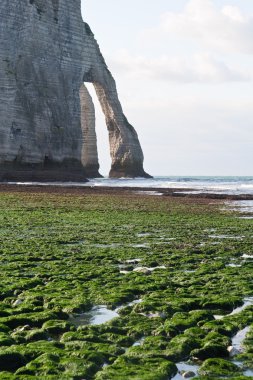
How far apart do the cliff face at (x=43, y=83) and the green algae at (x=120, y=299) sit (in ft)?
145

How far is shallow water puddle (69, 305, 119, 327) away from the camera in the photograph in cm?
812

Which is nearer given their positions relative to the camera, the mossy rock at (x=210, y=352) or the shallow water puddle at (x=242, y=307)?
the mossy rock at (x=210, y=352)

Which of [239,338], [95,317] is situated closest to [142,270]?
[95,317]

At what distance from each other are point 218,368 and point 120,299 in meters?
3.39

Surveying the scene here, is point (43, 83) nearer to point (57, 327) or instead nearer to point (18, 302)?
point (18, 302)

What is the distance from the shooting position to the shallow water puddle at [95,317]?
320 inches

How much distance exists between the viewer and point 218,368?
6027mm

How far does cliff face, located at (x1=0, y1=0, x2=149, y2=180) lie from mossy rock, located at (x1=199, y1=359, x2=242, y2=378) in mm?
54616

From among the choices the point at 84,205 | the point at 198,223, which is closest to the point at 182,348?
the point at 198,223

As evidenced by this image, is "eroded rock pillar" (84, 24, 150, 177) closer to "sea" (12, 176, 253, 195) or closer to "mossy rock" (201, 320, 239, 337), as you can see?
"sea" (12, 176, 253, 195)

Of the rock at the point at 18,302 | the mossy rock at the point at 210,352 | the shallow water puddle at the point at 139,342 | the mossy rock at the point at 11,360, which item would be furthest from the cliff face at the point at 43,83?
the mossy rock at the point at 210,352

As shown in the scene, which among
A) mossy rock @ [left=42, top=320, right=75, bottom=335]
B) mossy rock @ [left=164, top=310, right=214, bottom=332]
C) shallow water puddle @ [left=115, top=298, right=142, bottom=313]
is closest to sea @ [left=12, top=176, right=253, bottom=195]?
shallow water puddle @ [left=115, top=298, right=142, bottom=313]

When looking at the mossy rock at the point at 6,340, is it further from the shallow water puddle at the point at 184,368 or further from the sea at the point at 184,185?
the sea at the point at 184,185

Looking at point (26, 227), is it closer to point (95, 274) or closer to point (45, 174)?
point (95, 274)
